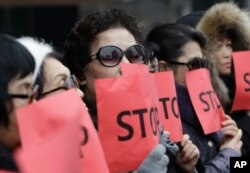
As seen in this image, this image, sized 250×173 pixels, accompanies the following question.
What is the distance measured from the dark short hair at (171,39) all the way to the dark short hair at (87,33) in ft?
2.77

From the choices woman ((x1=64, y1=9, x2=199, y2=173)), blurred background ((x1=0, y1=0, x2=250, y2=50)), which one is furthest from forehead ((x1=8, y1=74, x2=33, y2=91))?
blurred background ((x1=0, y1=0, x2=250, y2=50))

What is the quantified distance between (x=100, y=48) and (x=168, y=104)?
60 centimetres

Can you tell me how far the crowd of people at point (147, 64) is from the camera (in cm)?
266

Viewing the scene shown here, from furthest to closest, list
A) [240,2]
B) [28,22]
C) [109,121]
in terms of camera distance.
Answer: [28,22]
[240,2]
[109,121]

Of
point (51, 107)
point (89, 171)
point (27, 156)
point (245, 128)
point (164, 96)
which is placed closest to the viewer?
point (27, 156)

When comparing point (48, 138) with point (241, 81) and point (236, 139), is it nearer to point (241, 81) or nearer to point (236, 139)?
point (236, 139)

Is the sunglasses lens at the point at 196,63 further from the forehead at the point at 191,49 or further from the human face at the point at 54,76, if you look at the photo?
the human face at the point at 54,76

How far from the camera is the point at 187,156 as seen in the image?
3893 millimetres

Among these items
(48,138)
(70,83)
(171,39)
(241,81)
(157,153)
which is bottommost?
(157,153)

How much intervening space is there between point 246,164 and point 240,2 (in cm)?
486

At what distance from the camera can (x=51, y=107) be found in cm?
255

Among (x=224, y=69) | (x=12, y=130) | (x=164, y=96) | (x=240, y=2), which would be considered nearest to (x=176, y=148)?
(x=164, y=96)

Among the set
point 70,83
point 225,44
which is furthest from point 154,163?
point 225,44

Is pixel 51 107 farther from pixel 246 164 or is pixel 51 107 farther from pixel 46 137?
pixel 246 164
